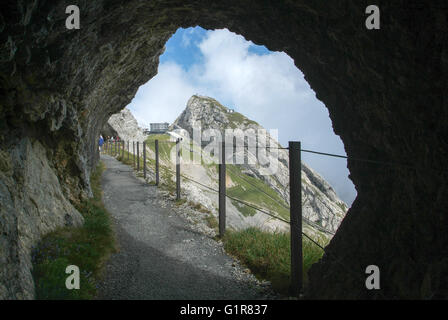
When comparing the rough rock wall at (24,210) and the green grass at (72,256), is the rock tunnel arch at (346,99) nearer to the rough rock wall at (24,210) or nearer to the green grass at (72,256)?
the rough rock wall at (24,210)

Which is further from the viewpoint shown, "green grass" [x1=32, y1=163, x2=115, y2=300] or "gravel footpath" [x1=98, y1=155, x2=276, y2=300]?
"gravel footpath" [x1=98, y1=155, x2=276, y2=300]

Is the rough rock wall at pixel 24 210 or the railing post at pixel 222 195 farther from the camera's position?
the railing post at pixel 222 195

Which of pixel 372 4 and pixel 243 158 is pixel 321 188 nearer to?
pixel 243 158

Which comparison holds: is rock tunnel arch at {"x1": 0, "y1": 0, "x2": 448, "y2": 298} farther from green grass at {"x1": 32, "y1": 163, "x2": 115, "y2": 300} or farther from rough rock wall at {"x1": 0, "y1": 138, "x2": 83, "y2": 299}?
green grass at {"x1": 32, "y1": 163, "x2": 115, "y2": 300}

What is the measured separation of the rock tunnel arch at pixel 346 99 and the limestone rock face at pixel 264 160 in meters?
74.1

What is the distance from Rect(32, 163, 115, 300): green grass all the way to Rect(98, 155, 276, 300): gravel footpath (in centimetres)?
27

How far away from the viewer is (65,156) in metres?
7.59

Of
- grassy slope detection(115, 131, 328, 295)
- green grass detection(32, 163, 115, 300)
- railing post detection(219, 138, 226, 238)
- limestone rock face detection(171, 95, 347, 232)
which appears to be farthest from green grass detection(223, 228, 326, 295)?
limestone rock face detection(171, 95, 347, 232)

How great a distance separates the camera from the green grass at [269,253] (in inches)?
199

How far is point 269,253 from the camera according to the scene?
567 cm

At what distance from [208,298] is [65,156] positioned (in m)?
5.53

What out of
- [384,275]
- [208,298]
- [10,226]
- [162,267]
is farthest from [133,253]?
[384,275]

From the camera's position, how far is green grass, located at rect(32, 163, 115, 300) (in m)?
3.83

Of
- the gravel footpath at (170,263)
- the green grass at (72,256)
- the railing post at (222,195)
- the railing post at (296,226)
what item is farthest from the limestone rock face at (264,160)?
the railing post at (296,226)
